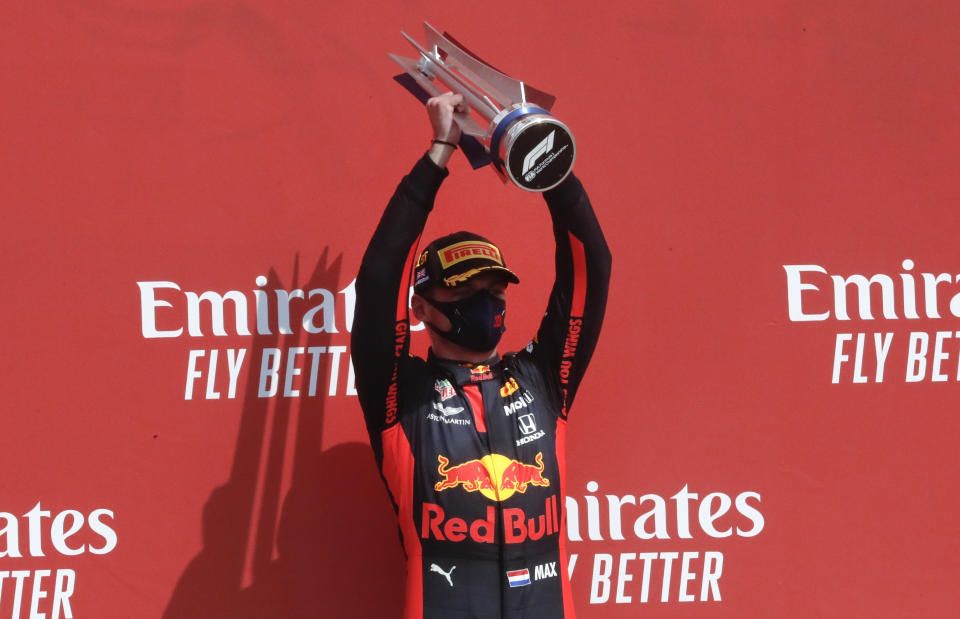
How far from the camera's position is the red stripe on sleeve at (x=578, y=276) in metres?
2.01

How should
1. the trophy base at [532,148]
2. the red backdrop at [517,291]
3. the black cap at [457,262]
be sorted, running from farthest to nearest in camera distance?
the red backdrop at [517,291] → the black cap at [457,262] → the trophy base at [532,148]

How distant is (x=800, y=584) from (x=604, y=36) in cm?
145

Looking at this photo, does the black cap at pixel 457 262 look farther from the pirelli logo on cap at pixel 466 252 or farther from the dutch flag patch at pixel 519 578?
the dutch flag patch at pixel 519 578


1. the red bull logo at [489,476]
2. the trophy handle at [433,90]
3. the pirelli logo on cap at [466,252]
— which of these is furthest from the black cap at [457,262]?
the red bull logo at [489,476]

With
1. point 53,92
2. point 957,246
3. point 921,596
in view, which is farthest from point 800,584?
point 53,92

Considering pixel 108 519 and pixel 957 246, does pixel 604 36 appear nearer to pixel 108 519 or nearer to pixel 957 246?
pixel 957 246

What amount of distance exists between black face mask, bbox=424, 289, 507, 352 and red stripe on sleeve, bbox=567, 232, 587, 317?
0.50 ft

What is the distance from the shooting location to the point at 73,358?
7.76 ft

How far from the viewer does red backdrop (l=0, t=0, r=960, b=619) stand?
7.78 feet

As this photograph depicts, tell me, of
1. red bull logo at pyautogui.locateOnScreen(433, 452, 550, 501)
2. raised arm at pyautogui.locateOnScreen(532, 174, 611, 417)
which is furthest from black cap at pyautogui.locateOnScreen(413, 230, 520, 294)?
red bull logo at pyautogui.locateOnScreen(433, 452, 550, 501)

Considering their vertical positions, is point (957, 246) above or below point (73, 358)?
above

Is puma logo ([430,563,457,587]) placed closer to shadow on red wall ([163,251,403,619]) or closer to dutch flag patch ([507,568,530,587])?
dutch flag patch ([507,568,530,587])

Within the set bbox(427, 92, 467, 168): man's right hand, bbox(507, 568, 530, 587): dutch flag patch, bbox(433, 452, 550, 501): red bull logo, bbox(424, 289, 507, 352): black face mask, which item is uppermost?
bbox(427, 92, 467, 168): man's right hand

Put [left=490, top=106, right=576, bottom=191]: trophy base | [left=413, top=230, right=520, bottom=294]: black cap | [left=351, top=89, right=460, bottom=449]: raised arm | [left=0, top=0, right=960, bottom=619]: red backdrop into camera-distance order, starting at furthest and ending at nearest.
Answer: [left=0, top=0, right=960, bottom=619]: red backdrop → [left=413, top=230, right=520, bottom=294]: black cap → [left=351, top=89, right=460, bottom=449]: raised arm → [left=490, top=106, right=576, bottom=191]: trophy base
